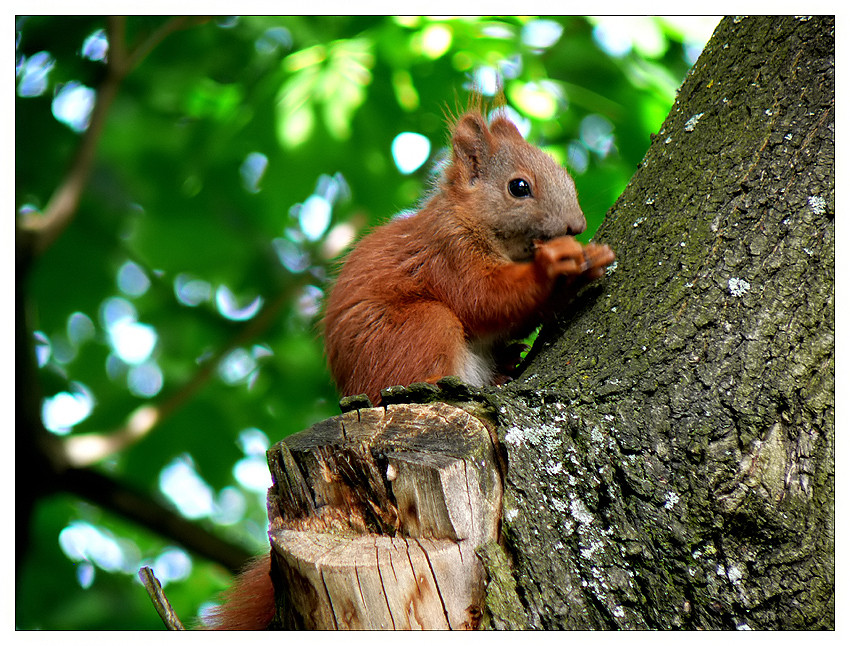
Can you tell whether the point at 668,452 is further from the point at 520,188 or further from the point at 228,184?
the point at 228,184

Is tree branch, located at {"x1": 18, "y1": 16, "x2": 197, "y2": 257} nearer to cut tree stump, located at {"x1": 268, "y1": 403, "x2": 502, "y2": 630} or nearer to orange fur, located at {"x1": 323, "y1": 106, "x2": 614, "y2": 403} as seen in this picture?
orange fur, located at {"x1": 323, "y1": 106, "x2": 614, "y2": 403}

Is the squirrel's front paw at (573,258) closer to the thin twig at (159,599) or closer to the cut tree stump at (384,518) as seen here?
the cut tree stump at (384,518)

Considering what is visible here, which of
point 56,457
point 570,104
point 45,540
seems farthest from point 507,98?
point 45,540

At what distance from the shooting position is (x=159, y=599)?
1879 millimetres

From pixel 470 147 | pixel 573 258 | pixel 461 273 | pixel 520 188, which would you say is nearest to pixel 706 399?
pixel 573 258

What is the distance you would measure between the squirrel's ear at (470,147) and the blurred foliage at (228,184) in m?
0.32

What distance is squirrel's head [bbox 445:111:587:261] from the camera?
327cm

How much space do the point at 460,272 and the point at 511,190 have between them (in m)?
0.52

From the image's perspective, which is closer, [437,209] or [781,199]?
[781,199]

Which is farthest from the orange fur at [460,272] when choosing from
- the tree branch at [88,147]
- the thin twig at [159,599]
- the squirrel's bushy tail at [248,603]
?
the tree branch at [88,147]

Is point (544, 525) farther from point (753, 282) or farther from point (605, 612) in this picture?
point (753, 282)

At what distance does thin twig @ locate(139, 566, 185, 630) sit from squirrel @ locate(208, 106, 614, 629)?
19.9 inches

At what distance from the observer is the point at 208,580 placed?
5777 millimetres

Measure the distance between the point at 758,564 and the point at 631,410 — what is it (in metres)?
0.46
